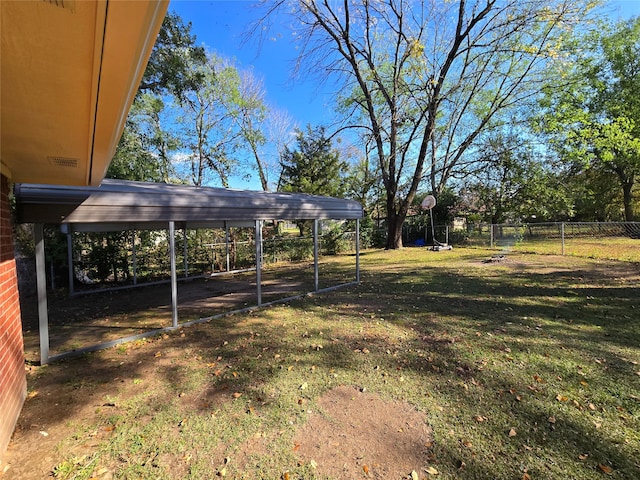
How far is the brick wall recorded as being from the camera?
8.32 feet

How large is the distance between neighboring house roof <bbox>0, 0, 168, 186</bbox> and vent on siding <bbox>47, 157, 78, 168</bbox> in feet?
0.96

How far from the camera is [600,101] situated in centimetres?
1919

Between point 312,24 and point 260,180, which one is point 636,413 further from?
point 260,180

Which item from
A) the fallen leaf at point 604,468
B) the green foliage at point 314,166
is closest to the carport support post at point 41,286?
the fallen leaf at point 604,468

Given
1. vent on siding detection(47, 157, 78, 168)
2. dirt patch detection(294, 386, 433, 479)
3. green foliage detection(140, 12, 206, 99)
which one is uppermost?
green foliage detection(140, 12, 206, 99)

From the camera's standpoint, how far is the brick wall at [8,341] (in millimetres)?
2535

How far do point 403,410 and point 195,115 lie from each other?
19.9 meters

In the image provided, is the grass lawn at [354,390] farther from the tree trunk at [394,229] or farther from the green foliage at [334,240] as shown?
the tree trunk at [394,229]

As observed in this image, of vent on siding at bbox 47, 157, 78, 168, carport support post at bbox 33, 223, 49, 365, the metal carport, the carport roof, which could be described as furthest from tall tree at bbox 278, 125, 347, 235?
vent on siding at bbox 47, 157, 78, 168

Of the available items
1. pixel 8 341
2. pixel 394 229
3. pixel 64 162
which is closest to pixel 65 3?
pixel 64 162

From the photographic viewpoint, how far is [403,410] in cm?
296

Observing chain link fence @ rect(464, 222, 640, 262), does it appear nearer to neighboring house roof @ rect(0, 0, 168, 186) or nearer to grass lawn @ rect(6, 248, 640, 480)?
grass lawn @ rect(6, 248, 640, 480)

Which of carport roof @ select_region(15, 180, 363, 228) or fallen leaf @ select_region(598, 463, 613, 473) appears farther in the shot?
carport roof @ select_region(15, 180, 363, 228)

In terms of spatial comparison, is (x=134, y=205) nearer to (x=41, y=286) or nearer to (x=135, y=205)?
(x=135, y=205)
